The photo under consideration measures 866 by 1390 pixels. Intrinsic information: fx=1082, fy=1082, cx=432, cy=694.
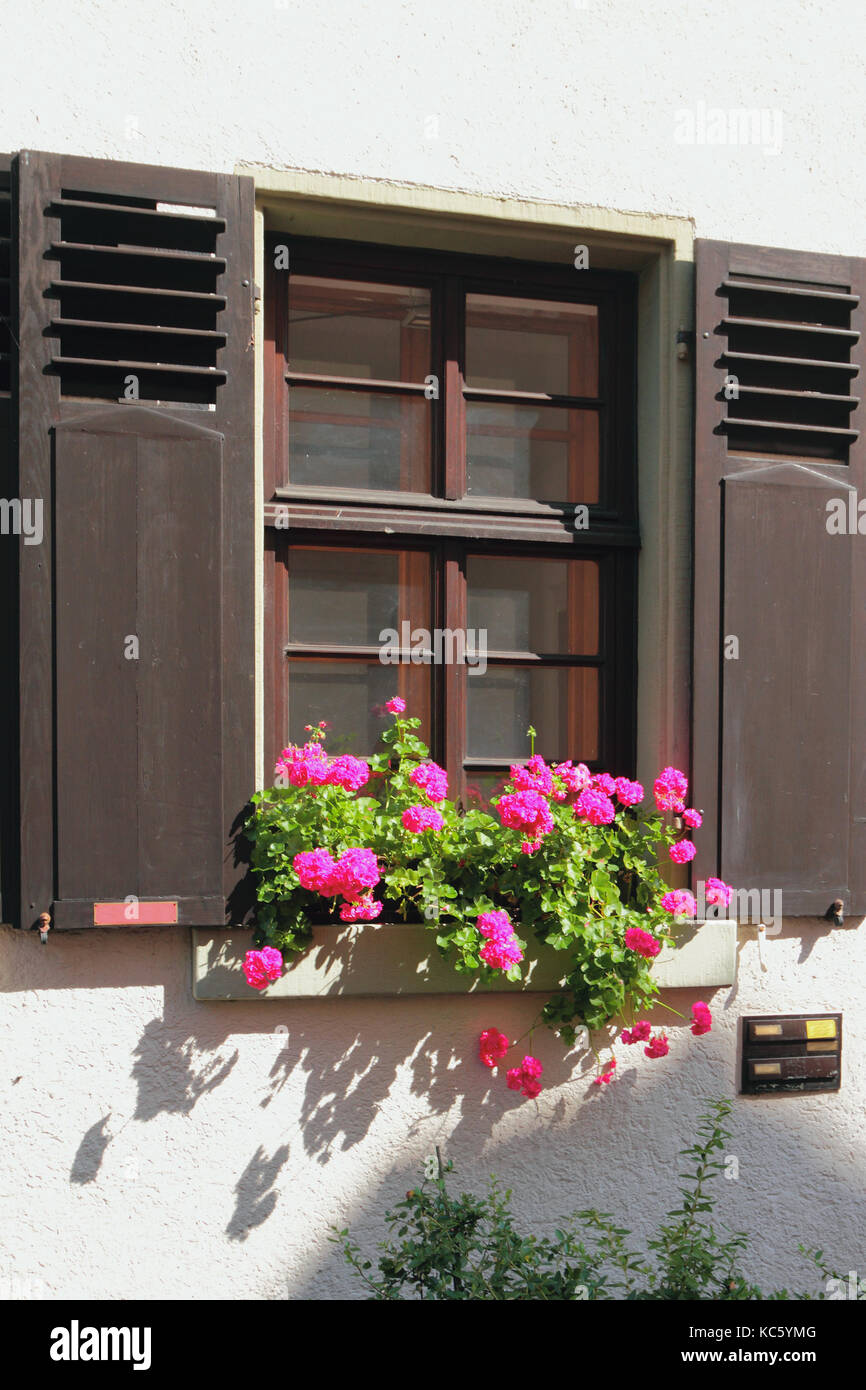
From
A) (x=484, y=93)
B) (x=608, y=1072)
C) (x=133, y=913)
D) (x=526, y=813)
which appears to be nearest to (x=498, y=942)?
(x=526, y=813)

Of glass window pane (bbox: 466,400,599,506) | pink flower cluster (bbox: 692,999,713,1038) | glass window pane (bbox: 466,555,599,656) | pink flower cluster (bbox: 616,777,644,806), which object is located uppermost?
glass window pane (bbox: 466,400,599,506)

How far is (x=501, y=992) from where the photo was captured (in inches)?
116

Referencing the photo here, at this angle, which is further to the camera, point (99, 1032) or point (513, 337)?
point (513, 337)

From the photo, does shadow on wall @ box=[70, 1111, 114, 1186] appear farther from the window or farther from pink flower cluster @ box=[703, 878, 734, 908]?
pink flower cluster @ box=[703, 878, 734, 908]

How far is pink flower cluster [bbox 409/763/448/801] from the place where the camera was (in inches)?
109

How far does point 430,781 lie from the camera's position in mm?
2766

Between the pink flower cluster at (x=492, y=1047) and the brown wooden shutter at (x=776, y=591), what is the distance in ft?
2.45

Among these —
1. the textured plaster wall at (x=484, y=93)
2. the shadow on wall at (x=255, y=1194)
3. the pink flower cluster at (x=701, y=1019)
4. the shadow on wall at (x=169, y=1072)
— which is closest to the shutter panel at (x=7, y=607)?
the textured plaster wall at (x=484, y=93)

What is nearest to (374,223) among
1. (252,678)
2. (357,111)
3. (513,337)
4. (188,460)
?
(357,111)

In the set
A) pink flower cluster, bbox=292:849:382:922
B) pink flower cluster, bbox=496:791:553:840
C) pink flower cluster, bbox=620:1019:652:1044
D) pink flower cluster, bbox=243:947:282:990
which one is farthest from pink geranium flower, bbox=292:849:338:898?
pink flower cluster, bbox=620:1019:652:1044

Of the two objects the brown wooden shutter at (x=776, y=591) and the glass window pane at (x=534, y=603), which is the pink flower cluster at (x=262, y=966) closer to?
the glass window pane at (x=534, y=603)

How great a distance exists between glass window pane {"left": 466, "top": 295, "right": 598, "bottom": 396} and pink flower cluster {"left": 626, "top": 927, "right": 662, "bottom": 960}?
161cm
